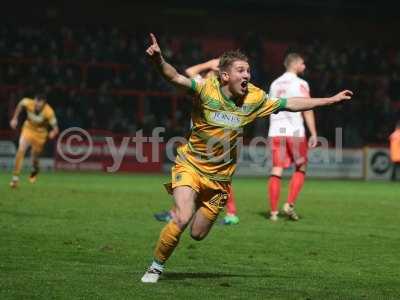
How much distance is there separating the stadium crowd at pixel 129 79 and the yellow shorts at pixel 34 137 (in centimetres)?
604

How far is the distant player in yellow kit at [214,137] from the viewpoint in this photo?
8.39 m

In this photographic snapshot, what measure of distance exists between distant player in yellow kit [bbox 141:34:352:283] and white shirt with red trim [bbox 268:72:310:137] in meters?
5.70

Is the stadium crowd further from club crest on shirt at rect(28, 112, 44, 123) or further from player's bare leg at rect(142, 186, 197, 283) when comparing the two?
player's bare leg at rect(142, 186, 197, 283)

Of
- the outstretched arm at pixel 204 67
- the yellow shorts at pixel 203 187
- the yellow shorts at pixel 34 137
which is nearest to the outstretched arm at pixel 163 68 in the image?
the yellow shorts at pixel 203 187

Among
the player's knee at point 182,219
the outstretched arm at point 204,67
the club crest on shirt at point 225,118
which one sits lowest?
the player's knee at point 182,219

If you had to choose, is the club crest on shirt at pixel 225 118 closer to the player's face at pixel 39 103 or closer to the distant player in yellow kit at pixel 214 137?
the distant player in yellow kit at pixel 214 137

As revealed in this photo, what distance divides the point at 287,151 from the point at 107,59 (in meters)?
18.6

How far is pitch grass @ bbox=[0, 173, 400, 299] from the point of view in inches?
304

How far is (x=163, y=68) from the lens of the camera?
788 cm

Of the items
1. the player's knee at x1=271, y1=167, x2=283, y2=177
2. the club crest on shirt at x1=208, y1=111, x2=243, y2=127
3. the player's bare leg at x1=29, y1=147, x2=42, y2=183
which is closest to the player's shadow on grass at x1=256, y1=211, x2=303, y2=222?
the player's knee at x1=271, y1=167, x2=283, y2=177

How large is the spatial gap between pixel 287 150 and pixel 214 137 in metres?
6.34

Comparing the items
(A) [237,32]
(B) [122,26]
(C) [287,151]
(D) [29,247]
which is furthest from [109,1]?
(D) [29,247]

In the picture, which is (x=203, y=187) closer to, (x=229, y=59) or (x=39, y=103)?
(x=229, y=59)

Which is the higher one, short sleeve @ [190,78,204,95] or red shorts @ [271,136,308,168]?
short sleeve @ [190,78,204,95]
